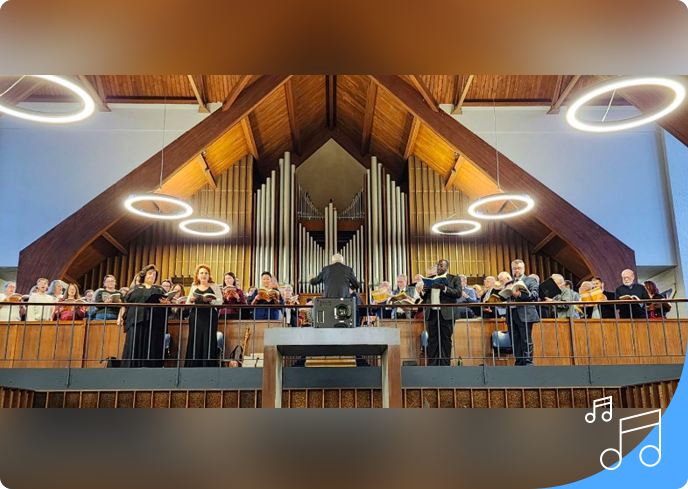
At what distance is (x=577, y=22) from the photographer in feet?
14.7

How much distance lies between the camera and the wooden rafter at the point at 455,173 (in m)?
12.6

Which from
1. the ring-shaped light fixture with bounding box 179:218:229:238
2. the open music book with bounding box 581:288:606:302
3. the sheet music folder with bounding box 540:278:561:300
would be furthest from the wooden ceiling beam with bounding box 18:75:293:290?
the open music book with bounding box 581:288:606:302

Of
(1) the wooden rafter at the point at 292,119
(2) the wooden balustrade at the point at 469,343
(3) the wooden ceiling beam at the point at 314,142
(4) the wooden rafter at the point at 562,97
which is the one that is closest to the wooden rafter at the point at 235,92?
(1) the wooden rafter at the point at 292,119

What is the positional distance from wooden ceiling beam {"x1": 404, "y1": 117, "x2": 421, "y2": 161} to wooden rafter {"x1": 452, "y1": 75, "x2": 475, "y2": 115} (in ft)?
2.46

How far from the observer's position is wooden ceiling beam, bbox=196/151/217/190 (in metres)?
12.6

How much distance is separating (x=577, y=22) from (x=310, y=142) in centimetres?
1101

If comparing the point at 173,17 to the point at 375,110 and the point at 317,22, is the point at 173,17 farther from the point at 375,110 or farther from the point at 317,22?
the point at 375,110

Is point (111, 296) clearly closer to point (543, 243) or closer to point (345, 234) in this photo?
point (345, 234)

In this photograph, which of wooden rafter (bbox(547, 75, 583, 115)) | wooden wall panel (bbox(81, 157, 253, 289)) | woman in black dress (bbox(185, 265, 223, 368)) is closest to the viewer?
woman in black dress (bbox(185, 265, 223, 368))

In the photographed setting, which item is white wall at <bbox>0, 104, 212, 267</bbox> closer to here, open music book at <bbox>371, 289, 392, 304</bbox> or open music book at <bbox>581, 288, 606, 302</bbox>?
open music book at <bbox>371, 289, 392, 304</bbox>

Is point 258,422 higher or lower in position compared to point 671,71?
lower

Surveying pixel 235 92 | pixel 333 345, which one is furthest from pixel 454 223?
pixel 333 345

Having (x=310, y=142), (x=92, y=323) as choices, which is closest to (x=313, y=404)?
(x=92, y=323)

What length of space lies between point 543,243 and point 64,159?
28.5ft
